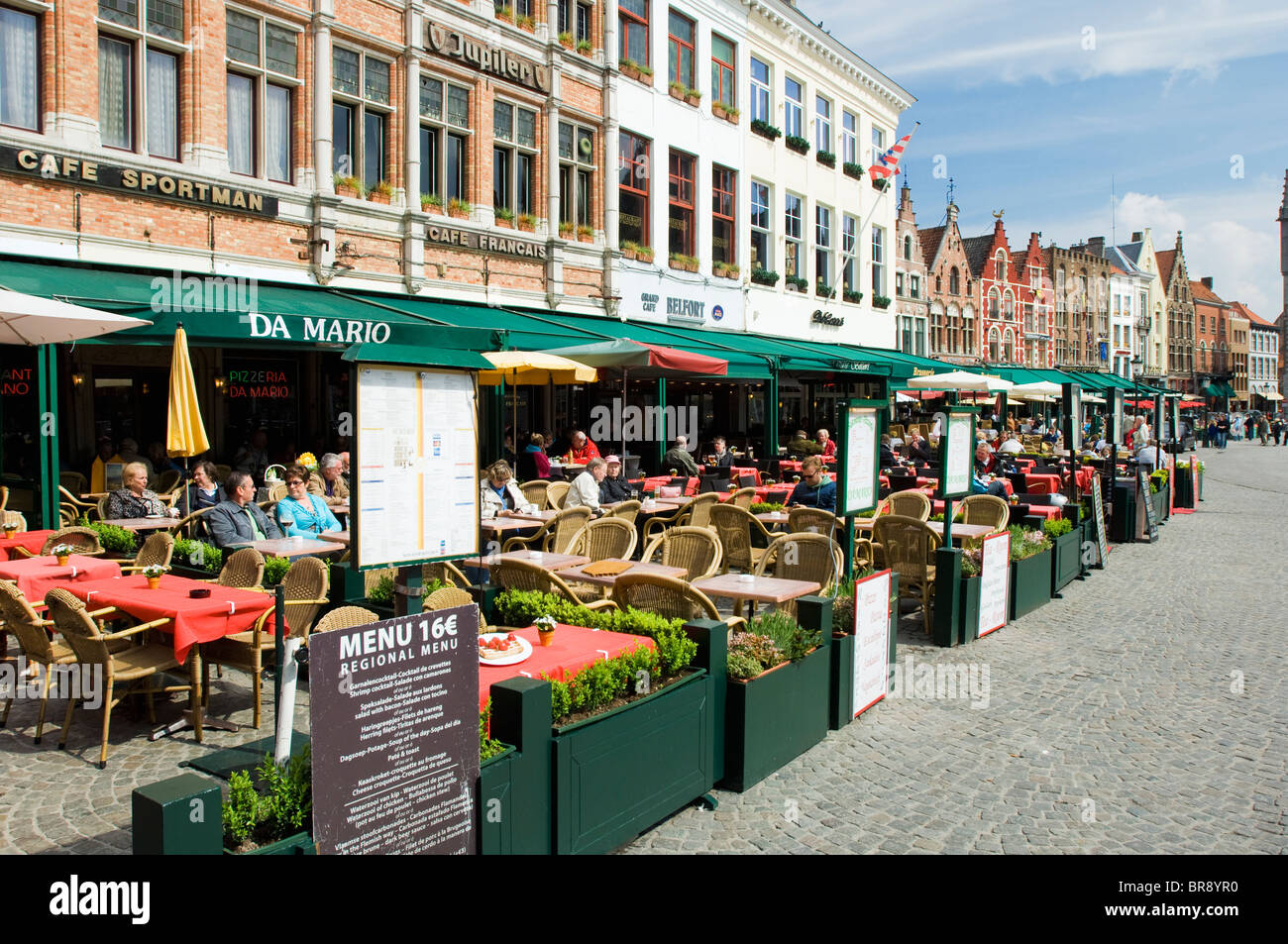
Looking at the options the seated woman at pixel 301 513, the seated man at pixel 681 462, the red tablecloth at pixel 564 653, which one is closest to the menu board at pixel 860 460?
the red tablecloth at pixel 564 653

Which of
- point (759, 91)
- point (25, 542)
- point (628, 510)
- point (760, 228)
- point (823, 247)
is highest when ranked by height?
point (759, 91)

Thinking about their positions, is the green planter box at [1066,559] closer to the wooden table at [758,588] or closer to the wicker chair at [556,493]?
the wooden table at [758,588]

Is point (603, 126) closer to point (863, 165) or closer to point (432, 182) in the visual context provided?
point (432, 182)

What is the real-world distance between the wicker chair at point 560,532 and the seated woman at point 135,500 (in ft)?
11.9

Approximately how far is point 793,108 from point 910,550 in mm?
21236

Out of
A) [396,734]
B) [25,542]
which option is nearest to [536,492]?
[25,542]

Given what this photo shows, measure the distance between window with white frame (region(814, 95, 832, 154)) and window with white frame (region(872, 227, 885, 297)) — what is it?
13.1 feet

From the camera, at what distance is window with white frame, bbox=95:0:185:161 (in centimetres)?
1189

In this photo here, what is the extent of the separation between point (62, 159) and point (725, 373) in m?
9.54

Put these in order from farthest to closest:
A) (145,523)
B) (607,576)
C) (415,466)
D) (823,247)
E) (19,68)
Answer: (823,247) < (19,68) < (145,523) < (607,576) < (415,466)

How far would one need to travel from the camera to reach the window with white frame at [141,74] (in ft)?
39.0

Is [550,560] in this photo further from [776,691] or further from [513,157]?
[513,157]

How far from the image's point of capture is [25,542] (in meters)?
8.16

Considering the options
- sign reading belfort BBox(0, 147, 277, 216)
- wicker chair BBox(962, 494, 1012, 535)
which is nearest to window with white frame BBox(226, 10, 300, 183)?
sign reading belfort BBox(0, 147, 277, 216)
